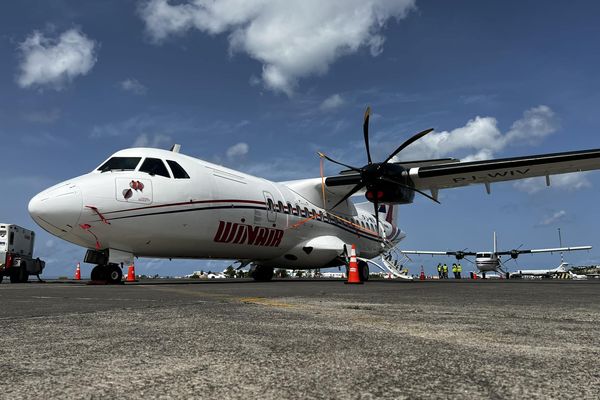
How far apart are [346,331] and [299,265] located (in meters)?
15.7

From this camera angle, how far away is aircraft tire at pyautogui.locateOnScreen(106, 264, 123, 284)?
12.1m

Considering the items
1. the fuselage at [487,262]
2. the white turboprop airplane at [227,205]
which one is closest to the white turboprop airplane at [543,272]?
the fuselage at [487,262]

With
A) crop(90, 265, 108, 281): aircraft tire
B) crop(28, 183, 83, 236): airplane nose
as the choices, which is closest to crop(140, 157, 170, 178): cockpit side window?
crop(28, 183, 83, 236): airplane nose

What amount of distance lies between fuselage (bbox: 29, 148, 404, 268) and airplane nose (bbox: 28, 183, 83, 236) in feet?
0.07

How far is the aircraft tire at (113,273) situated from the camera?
12.1 meters

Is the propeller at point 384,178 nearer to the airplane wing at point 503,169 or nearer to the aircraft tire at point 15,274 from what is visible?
the airplane wing at point 503,169

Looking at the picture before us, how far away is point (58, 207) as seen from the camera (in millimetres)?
10883

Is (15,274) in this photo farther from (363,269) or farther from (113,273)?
(363,269)

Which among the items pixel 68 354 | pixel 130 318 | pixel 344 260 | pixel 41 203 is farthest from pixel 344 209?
pixel 68 354

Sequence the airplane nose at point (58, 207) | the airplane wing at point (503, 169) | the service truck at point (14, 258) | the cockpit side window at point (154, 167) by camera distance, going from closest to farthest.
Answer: the airplane nose at point (58, 207)
the cockpit side window at point (154, 167)
the airplane wing at point (503, 169)
the service truck at point (14, 258)

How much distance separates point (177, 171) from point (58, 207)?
316cm

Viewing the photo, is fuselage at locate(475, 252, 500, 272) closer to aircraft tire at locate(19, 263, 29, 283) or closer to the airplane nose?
aircraft tire at locate(19, 263, 29, 283)

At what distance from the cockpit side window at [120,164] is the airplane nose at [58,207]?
1.38 m

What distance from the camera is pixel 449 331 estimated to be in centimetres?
307
